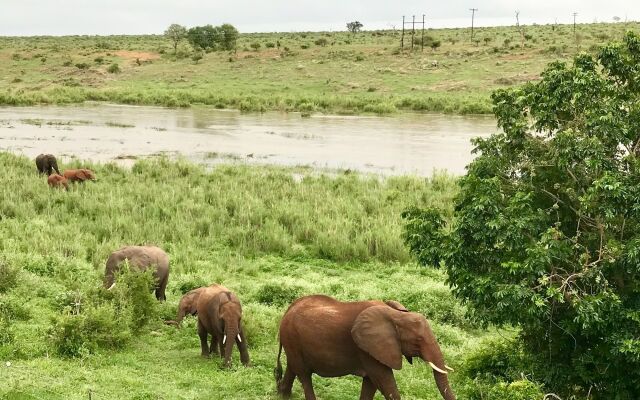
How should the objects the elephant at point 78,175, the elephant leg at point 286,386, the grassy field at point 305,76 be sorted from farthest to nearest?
1. the grassy field at point 305,76
2. the elephant at point 78,175
3. the elephant leg at point 286,386

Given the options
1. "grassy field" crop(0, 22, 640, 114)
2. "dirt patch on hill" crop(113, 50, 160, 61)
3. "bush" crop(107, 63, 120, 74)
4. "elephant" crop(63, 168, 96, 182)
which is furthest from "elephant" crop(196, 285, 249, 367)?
"dirt patch on hill" crop(113, 50, 160, 61)

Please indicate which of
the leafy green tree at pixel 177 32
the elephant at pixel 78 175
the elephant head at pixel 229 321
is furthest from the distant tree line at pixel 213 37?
the elephant head at pixel 229 321

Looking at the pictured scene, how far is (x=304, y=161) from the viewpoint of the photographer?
31.1 meters

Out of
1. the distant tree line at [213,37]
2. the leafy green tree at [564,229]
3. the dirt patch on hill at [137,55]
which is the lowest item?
the leafy green tree at [564,229]

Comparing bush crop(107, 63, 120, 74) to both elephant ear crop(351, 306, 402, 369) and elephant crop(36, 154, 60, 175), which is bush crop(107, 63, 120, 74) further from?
elephant ear crop(351, 306, 402, 369)

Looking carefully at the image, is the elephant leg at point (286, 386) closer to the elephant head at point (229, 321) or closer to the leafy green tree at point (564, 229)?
the elephant head at point (229, 321)

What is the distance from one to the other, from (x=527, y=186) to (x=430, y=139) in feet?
99.6

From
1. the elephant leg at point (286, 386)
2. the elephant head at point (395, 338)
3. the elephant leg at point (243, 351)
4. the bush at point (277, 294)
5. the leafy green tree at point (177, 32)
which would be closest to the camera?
the elephant head at point (395, 338)

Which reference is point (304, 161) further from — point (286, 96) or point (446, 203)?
point (286, 96)

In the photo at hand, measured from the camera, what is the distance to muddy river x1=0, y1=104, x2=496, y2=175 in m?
31.5

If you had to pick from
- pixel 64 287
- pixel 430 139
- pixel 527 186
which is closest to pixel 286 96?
pixel 430 139

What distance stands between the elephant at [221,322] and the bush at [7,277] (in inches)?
157

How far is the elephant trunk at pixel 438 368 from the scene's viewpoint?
6.87 meters

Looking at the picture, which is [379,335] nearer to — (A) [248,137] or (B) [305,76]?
(A) [248,137]
